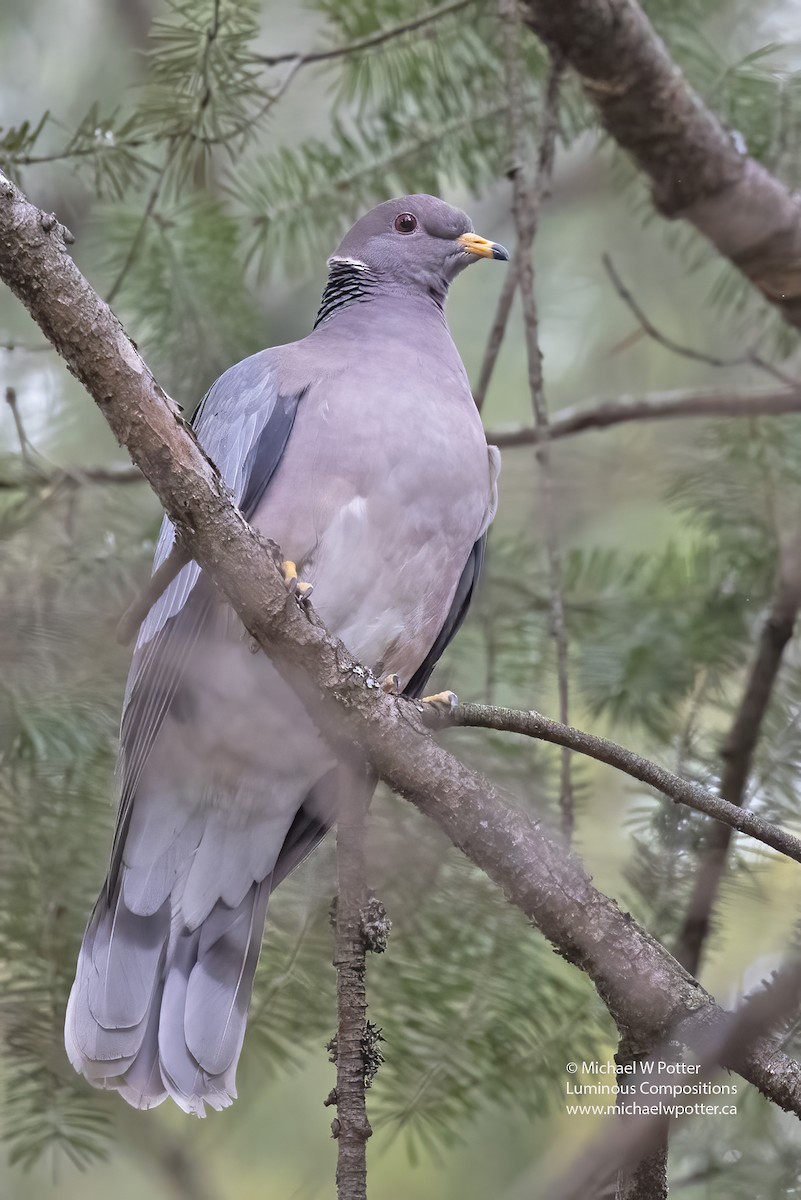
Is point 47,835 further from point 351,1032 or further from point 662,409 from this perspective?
point 662,409

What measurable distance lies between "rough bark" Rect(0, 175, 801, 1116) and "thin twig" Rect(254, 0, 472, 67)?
1.43 meters

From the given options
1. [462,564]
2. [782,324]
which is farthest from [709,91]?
[462,564]

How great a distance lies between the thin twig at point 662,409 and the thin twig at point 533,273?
1.46 feet

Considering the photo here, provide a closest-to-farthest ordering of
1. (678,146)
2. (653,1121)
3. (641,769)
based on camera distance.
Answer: (653,1121), (641,769), (678,146)

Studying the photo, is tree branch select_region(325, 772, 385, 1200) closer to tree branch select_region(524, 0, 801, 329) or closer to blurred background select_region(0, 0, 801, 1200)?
blurred background select_region(0, 0, 801, 1200)

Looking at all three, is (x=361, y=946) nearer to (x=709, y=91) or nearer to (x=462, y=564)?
(x=462, y=564)

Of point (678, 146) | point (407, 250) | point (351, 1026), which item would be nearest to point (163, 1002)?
point (351, 1026)

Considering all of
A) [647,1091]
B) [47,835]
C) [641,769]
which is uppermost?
[641,769]

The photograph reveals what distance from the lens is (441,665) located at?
2.92 meters

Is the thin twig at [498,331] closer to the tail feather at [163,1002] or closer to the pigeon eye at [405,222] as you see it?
the pigeon eye at [405,222]

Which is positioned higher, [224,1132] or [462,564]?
[462,564]

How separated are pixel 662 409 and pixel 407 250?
0.67m

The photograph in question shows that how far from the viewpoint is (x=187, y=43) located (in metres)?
2.59

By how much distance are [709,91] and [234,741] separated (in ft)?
6.09
